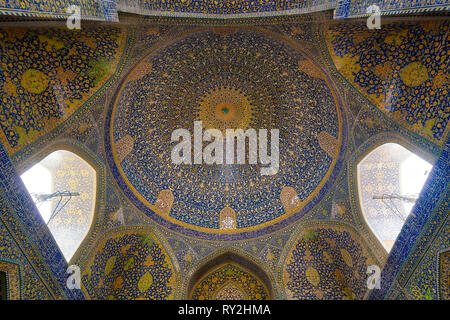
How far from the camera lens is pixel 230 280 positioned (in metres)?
8.77

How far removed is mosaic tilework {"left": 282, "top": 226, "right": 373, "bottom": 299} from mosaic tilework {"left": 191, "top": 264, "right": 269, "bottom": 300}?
3.47ft

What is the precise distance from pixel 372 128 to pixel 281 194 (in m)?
3.07

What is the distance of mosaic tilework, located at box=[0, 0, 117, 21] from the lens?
3.94 metres

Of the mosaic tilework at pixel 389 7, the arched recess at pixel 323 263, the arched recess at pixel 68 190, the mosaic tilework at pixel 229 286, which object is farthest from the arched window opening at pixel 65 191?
the mosaic tilework at pixel 389 7

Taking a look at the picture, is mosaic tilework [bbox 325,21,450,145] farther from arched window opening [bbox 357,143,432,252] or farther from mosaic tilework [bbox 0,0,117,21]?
mosaic tilework [bbox 0,0,117,21]

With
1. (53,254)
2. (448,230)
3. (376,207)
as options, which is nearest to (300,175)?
(376,207)

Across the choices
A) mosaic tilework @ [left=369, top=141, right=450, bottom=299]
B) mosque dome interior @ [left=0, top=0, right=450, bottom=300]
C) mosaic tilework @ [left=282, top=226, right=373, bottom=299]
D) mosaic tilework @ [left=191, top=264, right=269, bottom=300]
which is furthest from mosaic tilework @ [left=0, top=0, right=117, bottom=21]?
mosaic tilework @ [left=191, top=264, right=269, bottom=300]

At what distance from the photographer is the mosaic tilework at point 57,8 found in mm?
Answer: 3939

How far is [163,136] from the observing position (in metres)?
8.51

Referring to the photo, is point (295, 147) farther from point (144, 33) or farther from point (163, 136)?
point (144, 33)

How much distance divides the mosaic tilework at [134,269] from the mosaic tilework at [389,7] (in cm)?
688

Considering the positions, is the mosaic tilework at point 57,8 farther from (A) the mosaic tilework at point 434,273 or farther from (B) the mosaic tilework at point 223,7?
(A) the mosaic tilework at point 434,273

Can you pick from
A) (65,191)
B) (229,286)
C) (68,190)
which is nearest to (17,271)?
(65,191)

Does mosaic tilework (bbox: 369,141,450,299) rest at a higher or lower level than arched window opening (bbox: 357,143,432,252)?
lower
